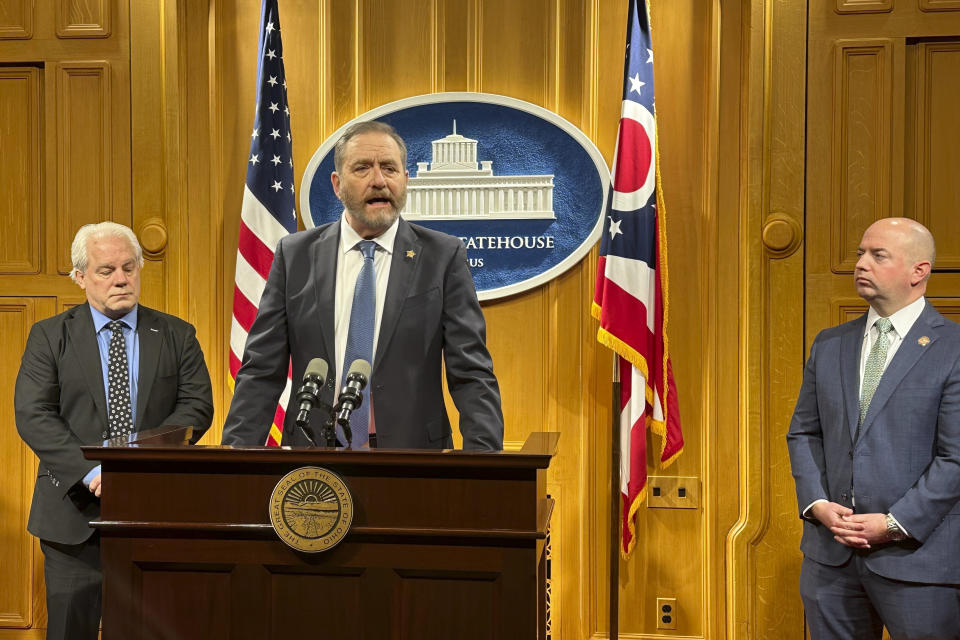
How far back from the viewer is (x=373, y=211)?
255cm

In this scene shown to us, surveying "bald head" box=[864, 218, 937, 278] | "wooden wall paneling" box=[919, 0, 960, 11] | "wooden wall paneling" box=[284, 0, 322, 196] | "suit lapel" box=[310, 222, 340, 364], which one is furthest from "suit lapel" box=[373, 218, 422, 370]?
"wooden wall paneling" box=[919, 0, 960, 11]

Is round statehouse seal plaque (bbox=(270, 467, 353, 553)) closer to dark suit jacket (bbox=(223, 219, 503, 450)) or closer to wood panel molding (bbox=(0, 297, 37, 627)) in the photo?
dark suit jacket (bbox=(223, 219, 503, 450))

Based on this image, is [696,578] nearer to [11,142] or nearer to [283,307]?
[283,307]

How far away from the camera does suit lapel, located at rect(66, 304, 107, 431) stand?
10.1 ft

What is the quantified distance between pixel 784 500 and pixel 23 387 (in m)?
3.04

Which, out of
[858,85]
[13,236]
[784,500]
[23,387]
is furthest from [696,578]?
[13,236]

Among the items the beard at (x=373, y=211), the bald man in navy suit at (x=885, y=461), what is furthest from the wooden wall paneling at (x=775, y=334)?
the beard at (x=373, y=211)

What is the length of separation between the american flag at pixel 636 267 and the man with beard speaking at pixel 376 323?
52.5 inches

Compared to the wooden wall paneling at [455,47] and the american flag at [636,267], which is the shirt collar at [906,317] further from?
the wooden wall paneling at [455,47]

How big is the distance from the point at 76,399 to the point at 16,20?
2160mm

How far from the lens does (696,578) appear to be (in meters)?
3.98

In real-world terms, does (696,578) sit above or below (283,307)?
below

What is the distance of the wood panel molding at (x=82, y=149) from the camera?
4152mm

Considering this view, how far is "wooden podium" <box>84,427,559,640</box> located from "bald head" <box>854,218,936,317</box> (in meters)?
1.57
